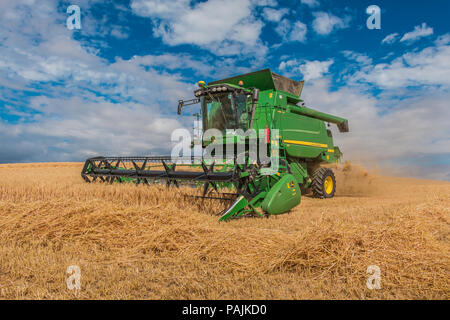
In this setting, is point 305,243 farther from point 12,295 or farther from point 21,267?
point 21,267

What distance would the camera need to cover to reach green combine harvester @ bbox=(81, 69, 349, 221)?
4.78 meters

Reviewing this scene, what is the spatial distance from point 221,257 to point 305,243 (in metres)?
0.75

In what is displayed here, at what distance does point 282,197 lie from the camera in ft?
15.9

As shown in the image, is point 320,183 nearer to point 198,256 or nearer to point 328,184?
point 328,184

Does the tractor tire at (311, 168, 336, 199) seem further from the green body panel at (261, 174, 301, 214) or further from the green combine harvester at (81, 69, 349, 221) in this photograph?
the green body panel at (261, 174, 301, 214)

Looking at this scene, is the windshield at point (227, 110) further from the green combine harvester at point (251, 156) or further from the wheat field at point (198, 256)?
the wheat field at point (198, 256)

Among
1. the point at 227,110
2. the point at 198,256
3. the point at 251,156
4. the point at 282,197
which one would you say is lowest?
the point at 198,256

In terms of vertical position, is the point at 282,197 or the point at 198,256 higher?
the point at 282,197

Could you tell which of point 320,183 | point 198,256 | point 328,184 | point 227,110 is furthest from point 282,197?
point 328,184

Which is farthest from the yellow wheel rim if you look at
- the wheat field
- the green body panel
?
the wheat field

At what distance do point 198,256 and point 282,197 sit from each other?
2439 millimetres

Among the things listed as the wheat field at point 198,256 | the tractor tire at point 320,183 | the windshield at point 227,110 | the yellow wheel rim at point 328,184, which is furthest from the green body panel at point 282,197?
the yellow wheel rim at point 328,184
